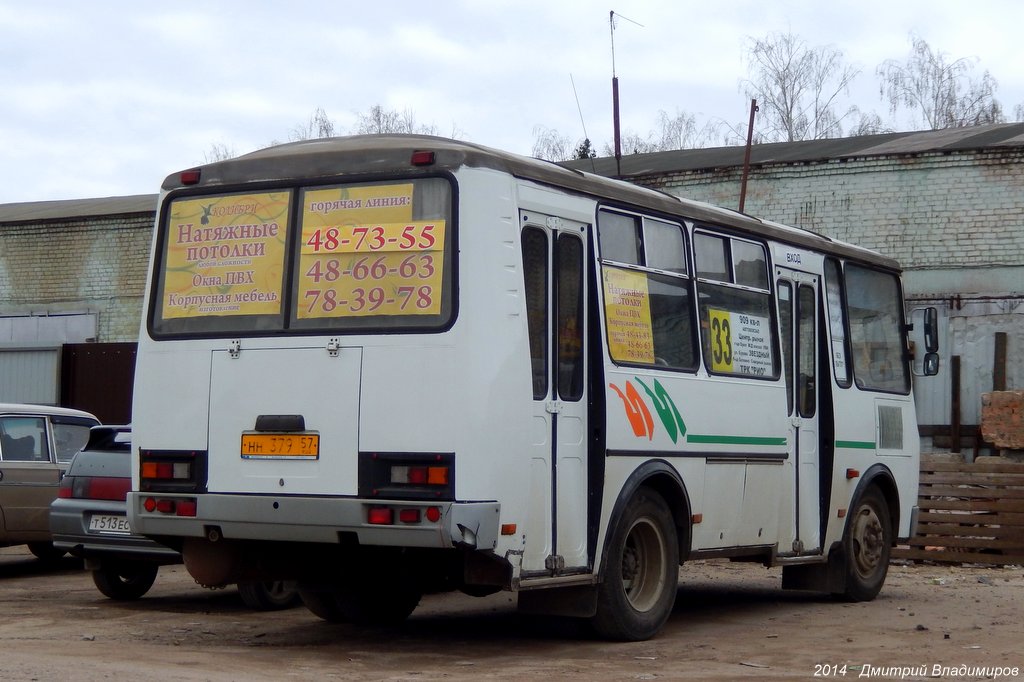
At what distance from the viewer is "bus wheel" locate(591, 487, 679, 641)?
8.93 meters

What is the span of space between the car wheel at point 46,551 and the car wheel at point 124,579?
2.65 metres

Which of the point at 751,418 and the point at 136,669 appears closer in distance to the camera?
the point at 136,669

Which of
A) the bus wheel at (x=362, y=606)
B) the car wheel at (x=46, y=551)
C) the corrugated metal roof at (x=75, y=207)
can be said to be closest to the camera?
the bus wheel at (x=362, y=606)

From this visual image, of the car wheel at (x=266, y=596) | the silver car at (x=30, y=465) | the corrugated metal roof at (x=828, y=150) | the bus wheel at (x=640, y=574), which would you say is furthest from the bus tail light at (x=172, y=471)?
the corrugated metal roof at (x=828, y=150)

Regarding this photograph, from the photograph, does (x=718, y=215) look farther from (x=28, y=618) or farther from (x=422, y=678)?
(x=28, y=618)

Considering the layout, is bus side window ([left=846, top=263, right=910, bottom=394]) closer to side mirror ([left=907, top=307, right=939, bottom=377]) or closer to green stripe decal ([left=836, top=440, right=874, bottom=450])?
side mirror ([left=907, top=307, right=939, bottom=377])

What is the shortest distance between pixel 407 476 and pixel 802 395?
455 centimetres

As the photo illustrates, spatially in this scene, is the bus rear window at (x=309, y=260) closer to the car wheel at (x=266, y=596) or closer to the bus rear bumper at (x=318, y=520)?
the bus rear bumper at (x=318, y=520)

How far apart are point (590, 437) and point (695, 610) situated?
10.9ft

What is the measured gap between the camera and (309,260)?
823 centimetres

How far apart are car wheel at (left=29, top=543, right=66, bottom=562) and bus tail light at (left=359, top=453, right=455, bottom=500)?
7657 mm

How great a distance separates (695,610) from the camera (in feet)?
37.6

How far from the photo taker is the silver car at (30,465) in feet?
44.7

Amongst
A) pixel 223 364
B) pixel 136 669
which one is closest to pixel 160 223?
pixel 223 364
